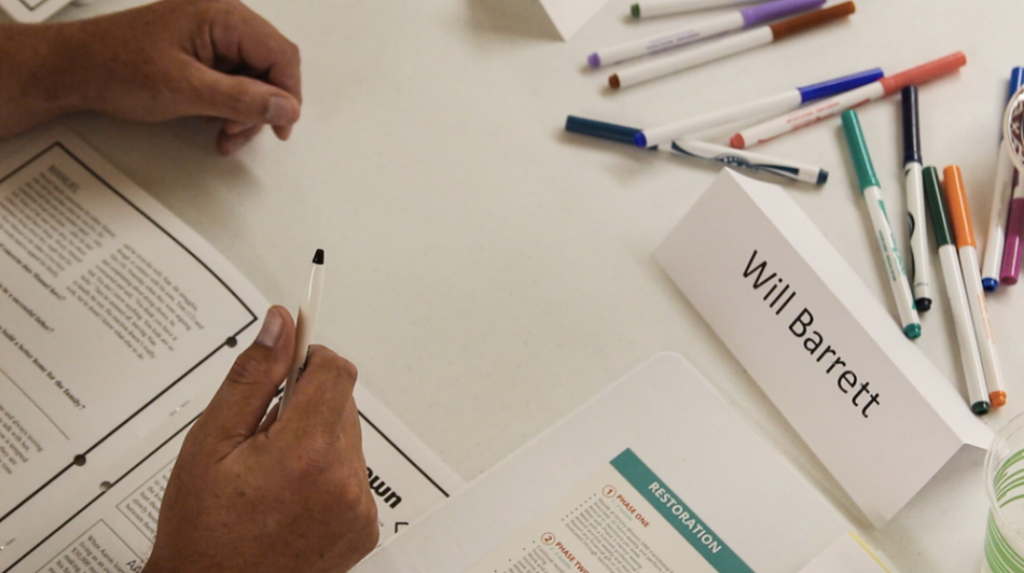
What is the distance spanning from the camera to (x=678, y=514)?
0.44 meters

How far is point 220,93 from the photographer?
19.7 inches

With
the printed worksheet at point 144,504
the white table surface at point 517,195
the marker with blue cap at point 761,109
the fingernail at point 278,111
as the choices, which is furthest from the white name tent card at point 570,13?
the printed worksheet at point 144,504

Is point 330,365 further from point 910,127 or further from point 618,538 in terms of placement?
point 910,127

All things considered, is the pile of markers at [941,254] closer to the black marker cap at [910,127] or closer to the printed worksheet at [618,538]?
the black marker cap at [910,127]

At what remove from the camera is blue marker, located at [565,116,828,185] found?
53 centimetres

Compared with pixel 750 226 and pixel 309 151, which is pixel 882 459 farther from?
pixel 309 151

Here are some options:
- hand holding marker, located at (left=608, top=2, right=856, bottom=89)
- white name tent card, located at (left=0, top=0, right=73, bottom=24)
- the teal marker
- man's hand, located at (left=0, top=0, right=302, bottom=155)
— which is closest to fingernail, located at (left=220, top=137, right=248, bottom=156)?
man's hand, located at (left=0, top=0, right=302, bottom=155)

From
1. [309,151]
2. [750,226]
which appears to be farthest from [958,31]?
[309,151]

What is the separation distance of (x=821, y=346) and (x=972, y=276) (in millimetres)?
132

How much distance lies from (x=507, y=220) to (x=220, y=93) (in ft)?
0.68

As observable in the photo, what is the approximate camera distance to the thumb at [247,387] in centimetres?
37

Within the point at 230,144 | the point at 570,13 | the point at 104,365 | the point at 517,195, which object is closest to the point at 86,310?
the point at 104,365

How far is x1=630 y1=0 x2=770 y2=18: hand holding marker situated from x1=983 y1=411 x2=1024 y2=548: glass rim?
354 millimetres

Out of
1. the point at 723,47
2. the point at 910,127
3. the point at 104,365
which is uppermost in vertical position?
the point at 104,365
